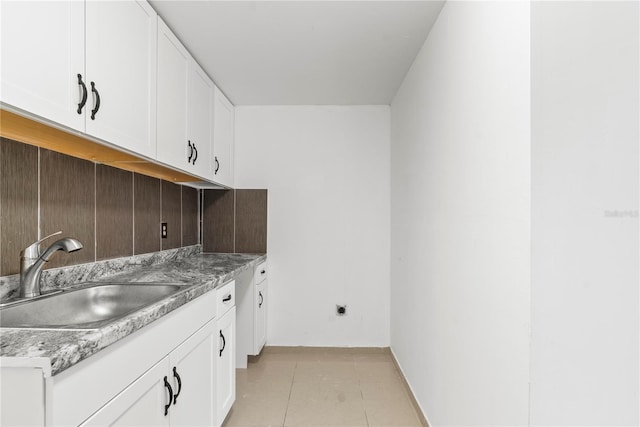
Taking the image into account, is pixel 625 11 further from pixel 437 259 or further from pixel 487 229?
pixel 437 259

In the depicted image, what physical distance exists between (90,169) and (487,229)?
73.5 inches

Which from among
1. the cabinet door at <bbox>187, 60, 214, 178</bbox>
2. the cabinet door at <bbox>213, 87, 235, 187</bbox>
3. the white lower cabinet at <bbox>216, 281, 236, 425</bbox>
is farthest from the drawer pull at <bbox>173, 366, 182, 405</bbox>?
the cabinet door at <bbox>213, 87, 235, 187</bbox>

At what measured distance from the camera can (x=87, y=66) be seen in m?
1.30

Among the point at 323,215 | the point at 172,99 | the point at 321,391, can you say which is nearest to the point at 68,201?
the point at 172,99

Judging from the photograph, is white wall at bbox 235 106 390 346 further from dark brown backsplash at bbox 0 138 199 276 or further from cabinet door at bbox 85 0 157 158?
cabinet door at bbox 85 0 157 158

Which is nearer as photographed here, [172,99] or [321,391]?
[172,99]

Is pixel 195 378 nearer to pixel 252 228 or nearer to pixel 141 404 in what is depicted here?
pixel 141 404

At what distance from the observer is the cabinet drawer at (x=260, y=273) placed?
9.71 ft

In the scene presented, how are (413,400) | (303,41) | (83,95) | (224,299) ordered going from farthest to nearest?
(413,400), (303,41), (224,299), (83,95)

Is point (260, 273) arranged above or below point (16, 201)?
below

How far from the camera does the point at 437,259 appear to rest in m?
1.90

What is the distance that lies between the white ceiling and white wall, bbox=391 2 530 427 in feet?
0.65

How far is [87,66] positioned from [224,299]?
1.24m

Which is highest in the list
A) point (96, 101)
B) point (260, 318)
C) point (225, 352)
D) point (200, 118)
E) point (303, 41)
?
point (303, 41)
